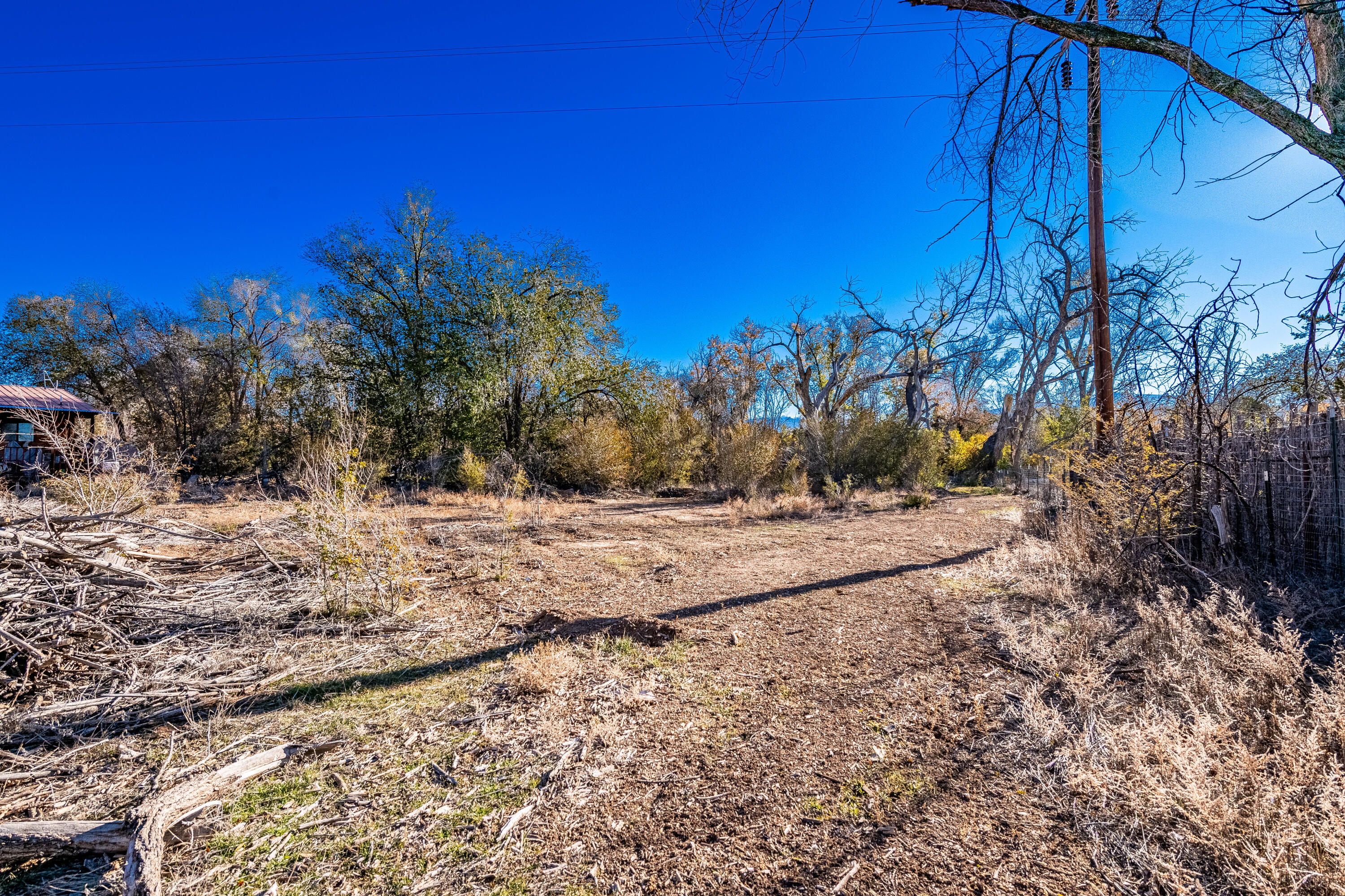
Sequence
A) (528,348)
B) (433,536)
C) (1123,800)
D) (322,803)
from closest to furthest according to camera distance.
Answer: (1123,800), (322,803), (433,536), (528,348)

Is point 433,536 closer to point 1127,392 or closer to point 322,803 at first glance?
point 322,803

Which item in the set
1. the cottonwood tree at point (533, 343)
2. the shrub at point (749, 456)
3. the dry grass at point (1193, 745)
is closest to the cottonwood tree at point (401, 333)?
the cottonwood tree at point (533, 343)

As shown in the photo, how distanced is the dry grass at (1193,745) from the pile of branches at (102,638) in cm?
424

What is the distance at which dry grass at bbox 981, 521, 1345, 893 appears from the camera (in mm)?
1621

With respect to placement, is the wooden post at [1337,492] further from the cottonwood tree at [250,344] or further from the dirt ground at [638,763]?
the cottonwood tree at [250,344]

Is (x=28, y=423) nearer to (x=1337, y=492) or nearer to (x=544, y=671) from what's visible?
(x=544, y=671)

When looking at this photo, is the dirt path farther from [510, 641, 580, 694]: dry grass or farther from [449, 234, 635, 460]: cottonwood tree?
[449, 234, 635, 460]: cottonwood tree

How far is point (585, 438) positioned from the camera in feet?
49.3

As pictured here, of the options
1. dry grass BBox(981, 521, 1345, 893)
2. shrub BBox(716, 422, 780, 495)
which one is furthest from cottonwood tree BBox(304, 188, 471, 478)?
dry grass BBox(981, 521, 1345, 893)

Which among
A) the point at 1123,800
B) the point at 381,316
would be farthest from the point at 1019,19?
the point at 381,316

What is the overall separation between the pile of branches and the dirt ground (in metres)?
0.34

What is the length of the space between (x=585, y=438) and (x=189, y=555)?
9730 mm

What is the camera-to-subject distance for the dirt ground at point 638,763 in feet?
5.86

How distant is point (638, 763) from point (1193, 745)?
7.41 ft
